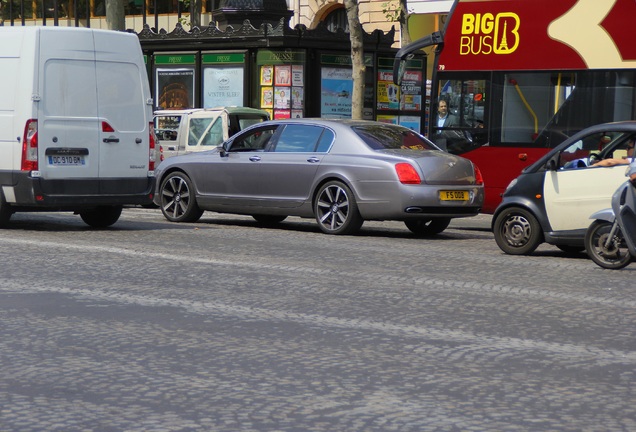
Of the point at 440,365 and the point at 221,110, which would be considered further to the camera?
the point at 221,110

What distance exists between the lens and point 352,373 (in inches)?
252

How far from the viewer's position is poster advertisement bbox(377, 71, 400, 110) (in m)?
27.8

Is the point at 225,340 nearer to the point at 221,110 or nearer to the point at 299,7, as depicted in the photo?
the point at 221,110

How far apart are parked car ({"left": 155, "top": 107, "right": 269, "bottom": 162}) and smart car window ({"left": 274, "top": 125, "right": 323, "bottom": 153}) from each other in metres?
5.59

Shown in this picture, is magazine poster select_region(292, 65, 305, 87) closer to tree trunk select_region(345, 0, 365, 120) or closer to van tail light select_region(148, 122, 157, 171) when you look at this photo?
tree trunk select_region(345, 0, 365, 120)

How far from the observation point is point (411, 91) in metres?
28.2

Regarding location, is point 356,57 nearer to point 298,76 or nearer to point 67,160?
point 298,76

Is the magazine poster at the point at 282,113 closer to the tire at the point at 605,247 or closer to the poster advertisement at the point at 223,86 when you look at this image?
the poster advertisement at the point at 223,86

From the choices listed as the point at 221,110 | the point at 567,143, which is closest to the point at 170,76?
the point at 221,110

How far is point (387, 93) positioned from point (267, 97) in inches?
115

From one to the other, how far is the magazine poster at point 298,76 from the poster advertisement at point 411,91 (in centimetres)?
268

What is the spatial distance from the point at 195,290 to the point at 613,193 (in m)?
4.64

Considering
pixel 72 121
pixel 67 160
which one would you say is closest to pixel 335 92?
pixel 72 121

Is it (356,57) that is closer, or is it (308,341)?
(308,341)
